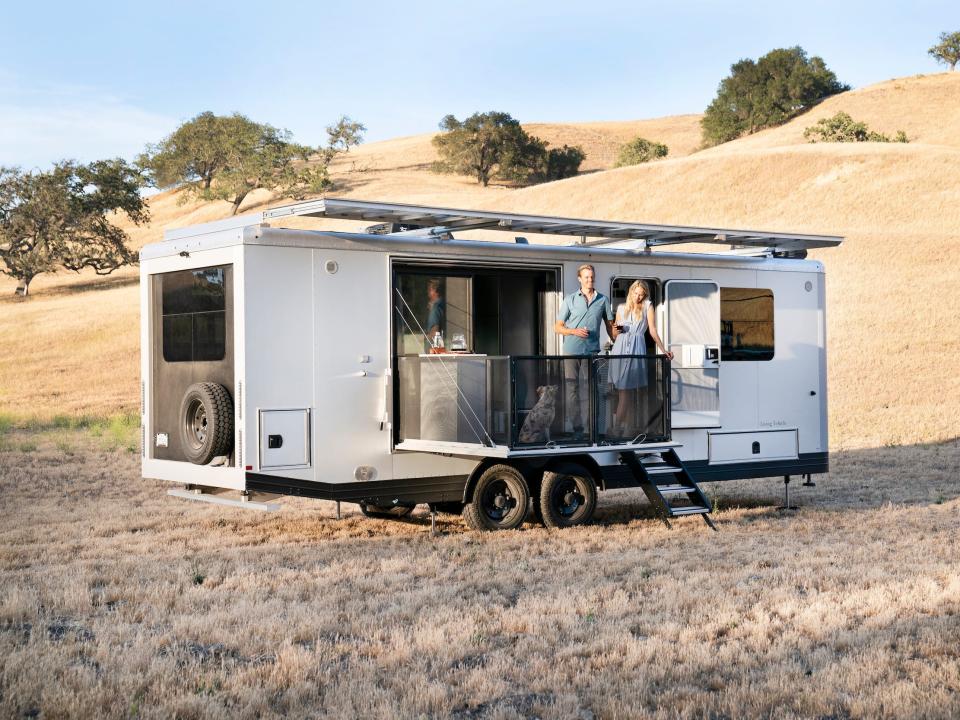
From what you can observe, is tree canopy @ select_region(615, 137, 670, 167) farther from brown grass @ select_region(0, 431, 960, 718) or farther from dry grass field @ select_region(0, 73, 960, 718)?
brown grass @ select_region(0, 431, 960, 718)

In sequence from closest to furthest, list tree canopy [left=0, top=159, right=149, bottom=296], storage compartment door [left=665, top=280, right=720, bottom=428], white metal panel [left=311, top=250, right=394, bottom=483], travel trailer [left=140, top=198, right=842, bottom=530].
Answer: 1. travel trailer [left=140, top=198, right=842, bottom=530]
2. white metal panel [left=311, top=250, right=394, bottom=483]
3. storage compartment door [left=665, top=280, right=720, bottom=428]
4. tree canopy [left=0, top=159, right=149, bottom=296]

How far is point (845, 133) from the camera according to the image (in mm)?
64812

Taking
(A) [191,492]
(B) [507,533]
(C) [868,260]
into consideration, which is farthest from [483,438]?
(C) [868,260]

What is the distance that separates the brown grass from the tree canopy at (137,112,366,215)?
5506 cm

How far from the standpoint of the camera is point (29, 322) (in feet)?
128

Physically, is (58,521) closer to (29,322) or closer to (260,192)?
(29,322)

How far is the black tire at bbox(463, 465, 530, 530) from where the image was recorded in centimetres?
1093

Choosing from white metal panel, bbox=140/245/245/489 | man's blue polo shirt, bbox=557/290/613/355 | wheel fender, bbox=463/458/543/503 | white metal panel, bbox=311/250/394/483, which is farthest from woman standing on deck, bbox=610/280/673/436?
white metal panel, bbox=140/245/245/489

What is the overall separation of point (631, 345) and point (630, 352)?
2.6 inches

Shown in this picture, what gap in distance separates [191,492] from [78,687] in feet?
16.1

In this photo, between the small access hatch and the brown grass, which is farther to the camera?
the small access hatch

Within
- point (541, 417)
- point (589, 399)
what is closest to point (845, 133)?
point (589, 399)

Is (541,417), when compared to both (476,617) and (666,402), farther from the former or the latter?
(476,617)

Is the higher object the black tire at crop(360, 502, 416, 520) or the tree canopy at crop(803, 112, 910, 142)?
the tree canopy at crop(803, 112, 910, 142)
